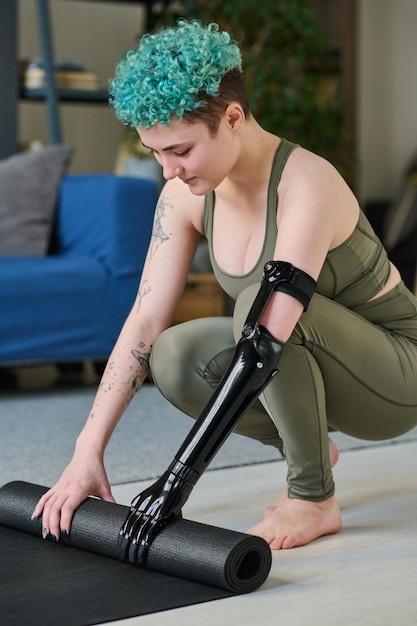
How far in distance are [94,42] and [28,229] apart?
7.12ft

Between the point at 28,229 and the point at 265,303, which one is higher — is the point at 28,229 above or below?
below

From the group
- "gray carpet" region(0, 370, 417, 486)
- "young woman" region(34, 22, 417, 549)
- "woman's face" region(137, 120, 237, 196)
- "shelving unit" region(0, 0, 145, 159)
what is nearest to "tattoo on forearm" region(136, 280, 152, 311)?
"young woman" region(34, 22, 417, 549)

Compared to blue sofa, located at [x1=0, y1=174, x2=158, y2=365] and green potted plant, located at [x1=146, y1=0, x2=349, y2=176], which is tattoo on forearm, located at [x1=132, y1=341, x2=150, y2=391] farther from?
green potted plant, located at [x1=146, y1=0, x2=349, y2=176]

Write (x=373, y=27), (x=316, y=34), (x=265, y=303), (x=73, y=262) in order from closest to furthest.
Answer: (x=265, y=303) < (x=73, y=262) < (x=316, y=34) < (x=373, y=27)

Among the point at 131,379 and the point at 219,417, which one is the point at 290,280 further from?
the point at 131,379

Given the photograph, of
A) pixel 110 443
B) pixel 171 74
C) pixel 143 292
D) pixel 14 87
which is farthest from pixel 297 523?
pixel 14 87

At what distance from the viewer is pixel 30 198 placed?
11.6 feet

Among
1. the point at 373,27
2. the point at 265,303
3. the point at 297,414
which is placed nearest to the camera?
the point at 265,303

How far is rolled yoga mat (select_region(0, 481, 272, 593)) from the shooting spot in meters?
1.36

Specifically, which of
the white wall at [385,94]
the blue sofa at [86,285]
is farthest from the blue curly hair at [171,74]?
the white wall at [385,94]

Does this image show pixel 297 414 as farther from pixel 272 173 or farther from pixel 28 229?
pixel 28 229

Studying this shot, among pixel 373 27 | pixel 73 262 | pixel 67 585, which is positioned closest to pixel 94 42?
pixel 373 27

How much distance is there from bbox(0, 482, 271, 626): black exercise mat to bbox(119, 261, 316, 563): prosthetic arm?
0.08ft

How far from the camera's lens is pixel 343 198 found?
160cm
